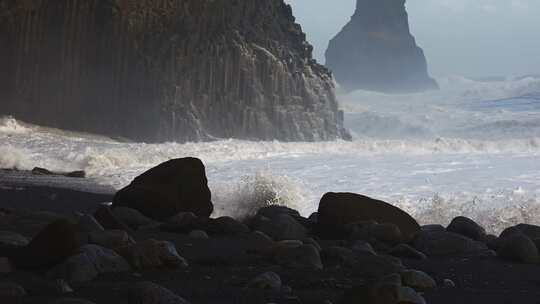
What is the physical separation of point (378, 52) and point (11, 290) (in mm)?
104372

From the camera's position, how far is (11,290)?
2988 mm

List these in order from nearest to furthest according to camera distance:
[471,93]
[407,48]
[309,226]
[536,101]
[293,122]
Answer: [309,226]
[293,122]
[536,101]
[471,93]
[407,48]

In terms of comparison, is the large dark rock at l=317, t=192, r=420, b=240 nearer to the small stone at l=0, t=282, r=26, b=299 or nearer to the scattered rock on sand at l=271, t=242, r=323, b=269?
the scattered rock on sand at l=271, t=242, r=323, b=269

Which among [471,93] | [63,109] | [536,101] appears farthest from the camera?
[471,93]

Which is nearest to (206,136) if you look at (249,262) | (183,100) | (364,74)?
(183,100)

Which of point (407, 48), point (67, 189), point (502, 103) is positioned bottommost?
point (67, 189)

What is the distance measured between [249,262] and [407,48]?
101840 mm

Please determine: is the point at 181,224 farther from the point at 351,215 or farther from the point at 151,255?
the point at 151,255

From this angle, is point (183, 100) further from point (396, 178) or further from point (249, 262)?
point (249, 262)

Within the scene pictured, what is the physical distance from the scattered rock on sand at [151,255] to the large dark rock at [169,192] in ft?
8.59

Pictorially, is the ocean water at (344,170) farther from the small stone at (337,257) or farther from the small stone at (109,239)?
the small stone at (109,239)

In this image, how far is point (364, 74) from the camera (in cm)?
10481

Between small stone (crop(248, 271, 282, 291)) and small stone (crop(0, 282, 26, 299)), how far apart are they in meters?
0.94

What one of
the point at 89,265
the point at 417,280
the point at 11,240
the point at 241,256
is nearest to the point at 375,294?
the point at 417,280
